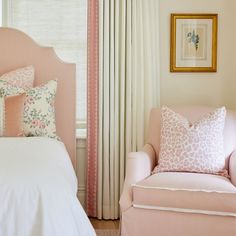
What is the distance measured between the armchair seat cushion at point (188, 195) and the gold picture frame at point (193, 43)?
1.31 meters

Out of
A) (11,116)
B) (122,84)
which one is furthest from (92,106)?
(11,116)

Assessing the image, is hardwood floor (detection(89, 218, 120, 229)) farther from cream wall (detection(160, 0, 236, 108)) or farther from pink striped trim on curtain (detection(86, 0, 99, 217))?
cream wall (detection(160, 0, 236, 108))

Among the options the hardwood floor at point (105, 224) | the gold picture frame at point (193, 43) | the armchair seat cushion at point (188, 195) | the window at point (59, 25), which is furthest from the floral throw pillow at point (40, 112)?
the gold picture frame at point (193, 43)

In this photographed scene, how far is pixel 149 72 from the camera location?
3357 millimetres

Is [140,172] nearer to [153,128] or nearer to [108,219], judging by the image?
[153,128]

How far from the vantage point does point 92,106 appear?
3.36 m

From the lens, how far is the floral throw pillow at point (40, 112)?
9.68 ft

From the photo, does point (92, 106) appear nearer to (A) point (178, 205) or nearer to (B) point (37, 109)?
(B) point (37, 109)

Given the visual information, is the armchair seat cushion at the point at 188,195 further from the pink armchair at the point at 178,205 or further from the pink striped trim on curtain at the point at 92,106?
the pink striped trim on curtain at the point at 92,106

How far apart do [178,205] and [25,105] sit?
4.28ft

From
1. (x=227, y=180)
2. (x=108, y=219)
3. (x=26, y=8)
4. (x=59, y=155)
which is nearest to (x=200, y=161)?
(x=227, y=180)

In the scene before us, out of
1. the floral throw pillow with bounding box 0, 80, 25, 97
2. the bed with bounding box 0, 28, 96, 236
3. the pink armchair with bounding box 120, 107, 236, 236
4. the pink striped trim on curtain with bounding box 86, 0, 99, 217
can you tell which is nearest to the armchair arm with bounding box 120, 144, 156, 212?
the pink armchair with bounding box 120, 107, 236, 236

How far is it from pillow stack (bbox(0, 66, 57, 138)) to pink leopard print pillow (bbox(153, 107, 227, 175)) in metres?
0.87

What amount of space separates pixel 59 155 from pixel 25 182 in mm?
728
